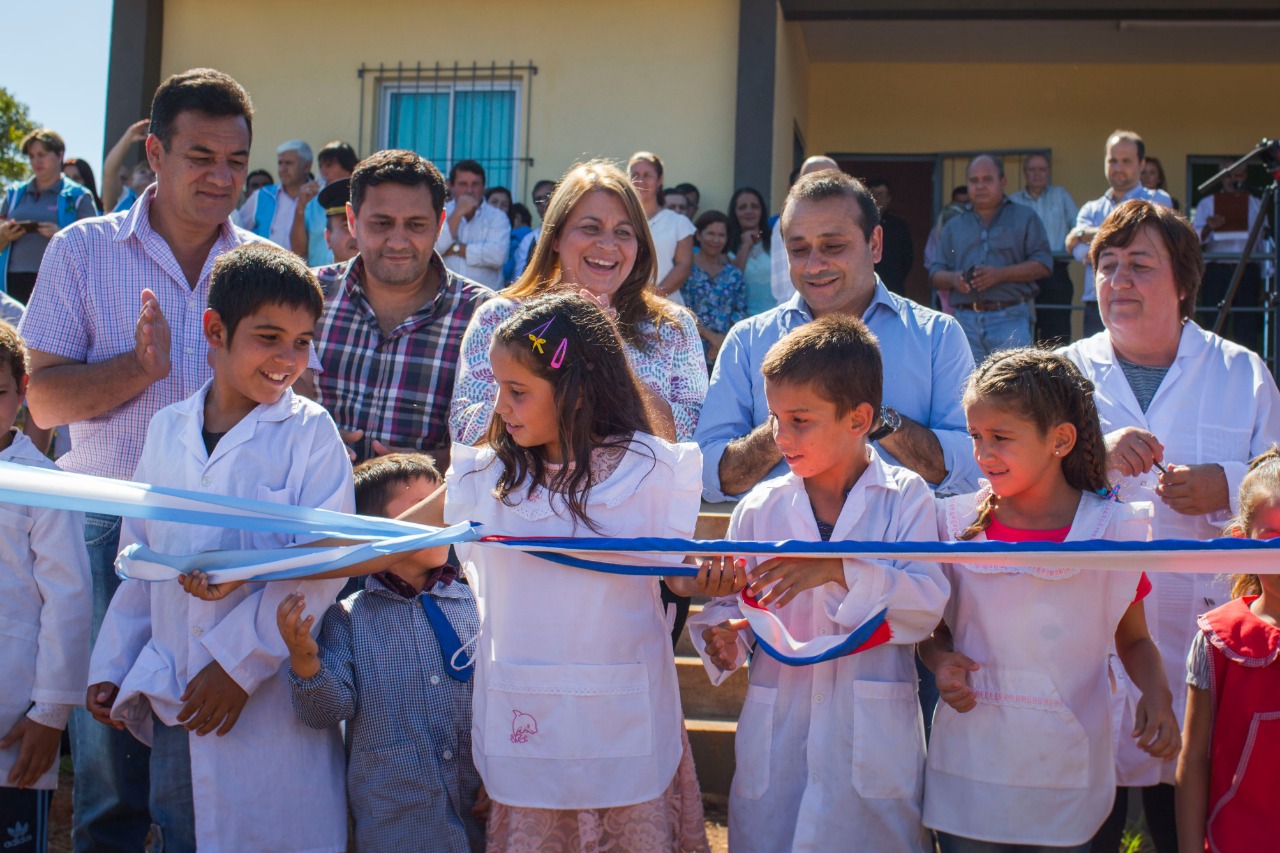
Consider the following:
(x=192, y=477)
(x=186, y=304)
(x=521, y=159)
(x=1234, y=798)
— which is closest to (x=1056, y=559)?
(x=1234, y=798)

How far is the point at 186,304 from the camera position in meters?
3.75

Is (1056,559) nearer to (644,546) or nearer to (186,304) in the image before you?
(644,546)

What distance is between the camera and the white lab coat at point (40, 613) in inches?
127

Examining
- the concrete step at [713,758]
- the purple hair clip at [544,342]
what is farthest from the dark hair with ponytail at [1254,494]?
the concrete step at [713,758]

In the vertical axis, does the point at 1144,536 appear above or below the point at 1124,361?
below

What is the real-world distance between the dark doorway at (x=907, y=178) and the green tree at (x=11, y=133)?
20790mm

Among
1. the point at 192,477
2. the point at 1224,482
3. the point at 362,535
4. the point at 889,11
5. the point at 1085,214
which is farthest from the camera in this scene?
the point at 889,11

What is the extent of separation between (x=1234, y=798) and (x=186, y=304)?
3.17 m

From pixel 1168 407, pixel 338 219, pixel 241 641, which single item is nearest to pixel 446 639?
pixel 241 641

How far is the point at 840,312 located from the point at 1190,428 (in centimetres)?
107

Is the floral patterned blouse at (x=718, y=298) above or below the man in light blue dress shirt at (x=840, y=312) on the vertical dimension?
above

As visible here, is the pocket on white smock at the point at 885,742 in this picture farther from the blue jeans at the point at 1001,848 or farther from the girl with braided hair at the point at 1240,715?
the girl with braided hair at the point at 1240,715

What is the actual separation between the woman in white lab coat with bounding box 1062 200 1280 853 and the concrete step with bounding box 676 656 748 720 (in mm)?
1838

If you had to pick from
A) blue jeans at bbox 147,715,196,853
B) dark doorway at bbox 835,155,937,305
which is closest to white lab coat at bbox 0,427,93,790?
blue jeans at bbox 147,715,196,853
